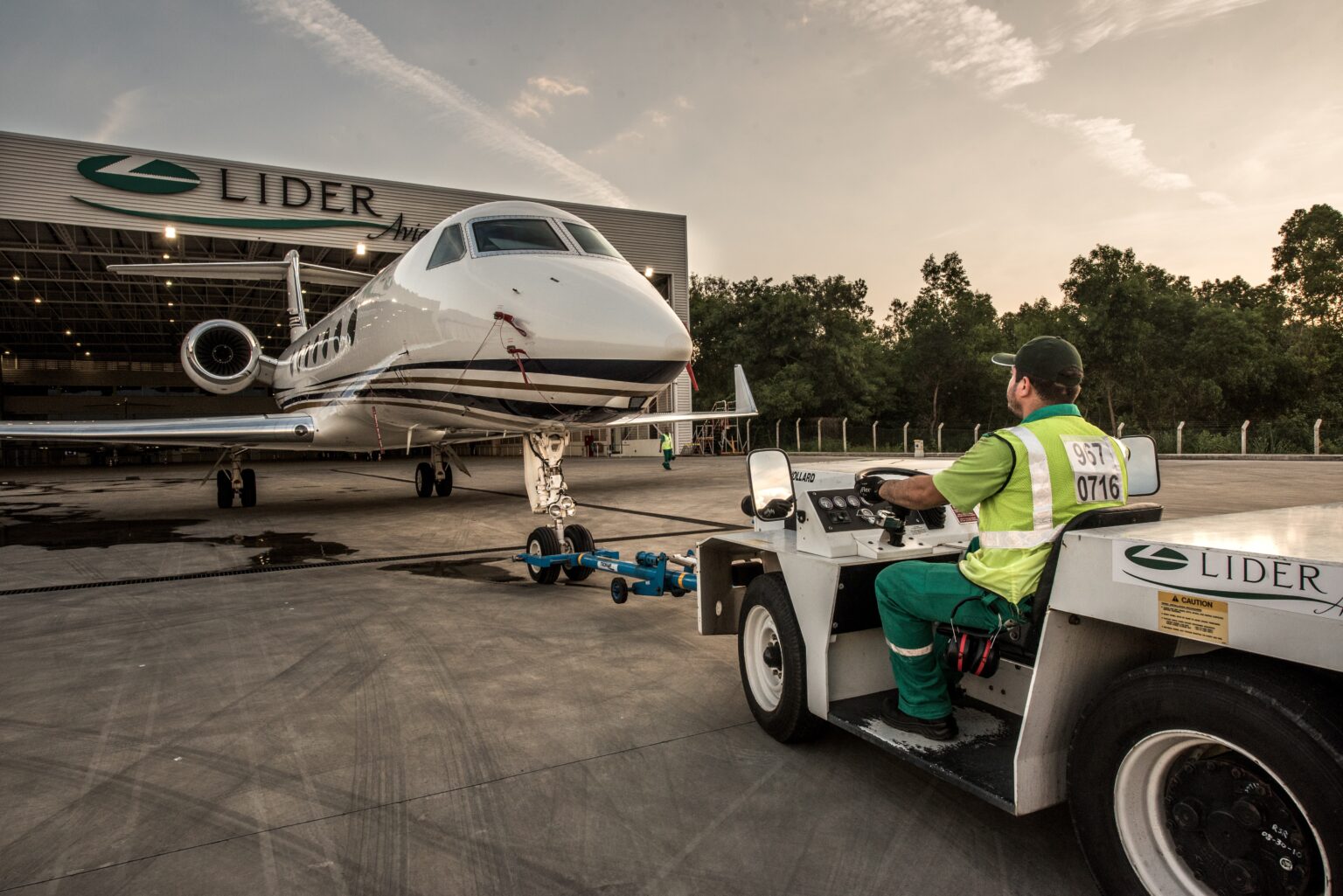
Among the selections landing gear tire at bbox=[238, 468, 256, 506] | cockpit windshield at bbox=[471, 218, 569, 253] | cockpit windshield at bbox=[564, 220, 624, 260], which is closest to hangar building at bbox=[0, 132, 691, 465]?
landing gear tire at bbox=[238, 468, 256, 506]

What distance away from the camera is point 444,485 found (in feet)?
54.5

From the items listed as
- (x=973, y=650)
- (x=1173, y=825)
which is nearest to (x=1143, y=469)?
(x=973, y=650)

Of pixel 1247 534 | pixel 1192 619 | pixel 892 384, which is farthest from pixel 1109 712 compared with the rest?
pixel 892 384

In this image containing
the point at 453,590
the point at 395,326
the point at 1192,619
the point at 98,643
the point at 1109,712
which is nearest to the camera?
the point at 1192,619

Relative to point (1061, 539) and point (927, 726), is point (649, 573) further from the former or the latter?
point (1061, 539)

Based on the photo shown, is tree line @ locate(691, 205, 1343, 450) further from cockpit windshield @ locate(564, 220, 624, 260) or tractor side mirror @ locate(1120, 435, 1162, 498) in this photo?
tractor side mirror @ locate(1120, 435, 1162, 498)

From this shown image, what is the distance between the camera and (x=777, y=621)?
127 inches

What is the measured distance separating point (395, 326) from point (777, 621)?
289 inches

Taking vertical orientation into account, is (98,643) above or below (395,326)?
below

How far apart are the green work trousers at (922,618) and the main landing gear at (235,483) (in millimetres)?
14483

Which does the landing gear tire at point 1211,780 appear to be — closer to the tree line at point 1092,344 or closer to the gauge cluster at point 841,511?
the gauge cluster at point 841,511

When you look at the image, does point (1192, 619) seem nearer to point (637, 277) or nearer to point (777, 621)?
point (777, 621)

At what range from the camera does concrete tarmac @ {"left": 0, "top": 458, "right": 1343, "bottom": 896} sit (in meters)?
2.43

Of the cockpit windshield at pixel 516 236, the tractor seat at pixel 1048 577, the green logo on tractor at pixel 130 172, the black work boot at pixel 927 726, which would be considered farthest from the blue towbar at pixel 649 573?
the green logo on tractor at pixel 130 172
